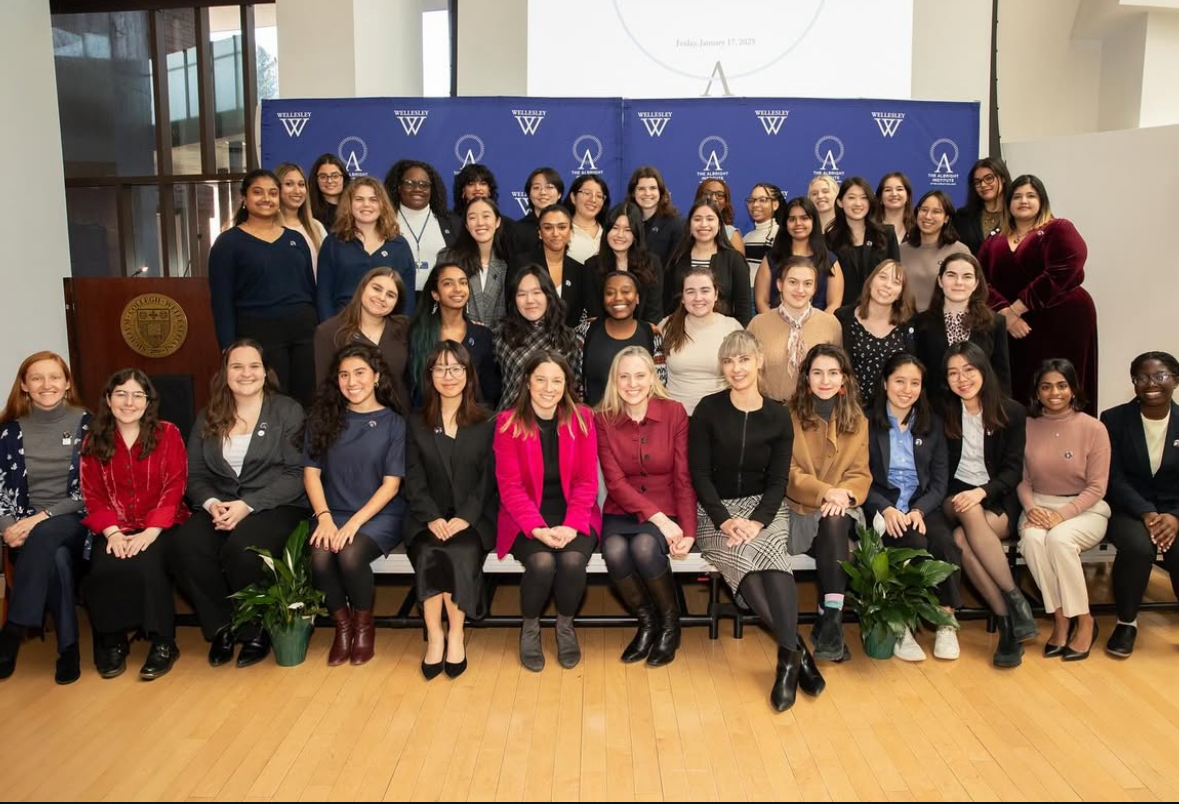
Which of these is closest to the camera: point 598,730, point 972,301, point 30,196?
point 598,730

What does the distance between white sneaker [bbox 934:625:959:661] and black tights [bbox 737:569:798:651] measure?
66cm

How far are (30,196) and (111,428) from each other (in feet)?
10.0

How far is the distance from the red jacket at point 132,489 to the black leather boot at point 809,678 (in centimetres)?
245

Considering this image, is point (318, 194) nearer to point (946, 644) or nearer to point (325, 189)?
point (325, 189)

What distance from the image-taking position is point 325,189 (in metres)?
4.60

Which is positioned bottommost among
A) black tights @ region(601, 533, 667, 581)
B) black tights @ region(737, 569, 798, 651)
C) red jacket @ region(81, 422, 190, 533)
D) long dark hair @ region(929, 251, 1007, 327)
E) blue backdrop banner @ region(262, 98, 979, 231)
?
black tights @ region(737, 569, 798, 651)

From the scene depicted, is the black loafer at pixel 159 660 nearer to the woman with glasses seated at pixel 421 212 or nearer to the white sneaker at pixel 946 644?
the woman with glasses seated at pixel 421 212

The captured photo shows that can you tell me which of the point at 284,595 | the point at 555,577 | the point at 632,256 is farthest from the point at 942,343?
the point at 284,595

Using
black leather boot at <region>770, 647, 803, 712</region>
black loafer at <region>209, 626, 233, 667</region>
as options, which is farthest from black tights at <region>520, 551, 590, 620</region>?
black loafer at <region>209, 626, 233, 667</region>

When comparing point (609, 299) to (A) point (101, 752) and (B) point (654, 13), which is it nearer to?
(A) point (101, 752)

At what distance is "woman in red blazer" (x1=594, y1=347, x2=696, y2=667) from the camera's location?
3.39 metres

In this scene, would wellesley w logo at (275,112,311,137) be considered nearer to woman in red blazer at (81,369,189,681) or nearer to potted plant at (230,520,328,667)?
woman in red blazer at (81,369,189,681)

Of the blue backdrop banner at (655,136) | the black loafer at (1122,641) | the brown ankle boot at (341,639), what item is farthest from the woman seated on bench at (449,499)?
the blue backdrop banner at (655,136)

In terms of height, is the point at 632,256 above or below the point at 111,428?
above
